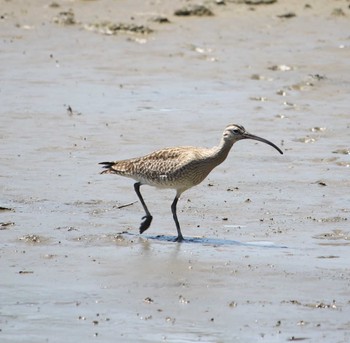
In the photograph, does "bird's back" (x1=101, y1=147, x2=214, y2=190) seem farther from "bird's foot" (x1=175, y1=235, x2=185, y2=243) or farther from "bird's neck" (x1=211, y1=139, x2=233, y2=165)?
"bird's foot" (x1=175, y1=235, x2=185, y2=243)

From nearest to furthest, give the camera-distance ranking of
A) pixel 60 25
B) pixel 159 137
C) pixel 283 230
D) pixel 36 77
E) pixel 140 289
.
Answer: pixel 140 289 → pixel 283 230 → pixel 159 137 → pixel 36 77 → pixel 60 25

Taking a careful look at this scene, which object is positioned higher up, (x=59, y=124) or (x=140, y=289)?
(x=140, y=289)

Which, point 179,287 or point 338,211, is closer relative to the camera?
point 179,287

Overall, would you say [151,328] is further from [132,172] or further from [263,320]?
[132,172]

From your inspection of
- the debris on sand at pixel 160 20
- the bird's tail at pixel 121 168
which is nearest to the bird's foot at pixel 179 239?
the bird's tail at pixel 121 168

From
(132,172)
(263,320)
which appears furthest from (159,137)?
(263,320)

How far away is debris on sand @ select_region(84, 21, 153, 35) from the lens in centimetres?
2038

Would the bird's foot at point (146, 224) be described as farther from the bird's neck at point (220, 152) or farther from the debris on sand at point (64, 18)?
the debris on sand at point (64, 18)

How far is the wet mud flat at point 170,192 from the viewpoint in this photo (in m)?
8.69

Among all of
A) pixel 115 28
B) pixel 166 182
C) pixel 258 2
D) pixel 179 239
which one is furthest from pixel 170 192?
pixel 258 2

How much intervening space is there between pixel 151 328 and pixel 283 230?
3.02 m

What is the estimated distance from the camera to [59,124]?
594 inches

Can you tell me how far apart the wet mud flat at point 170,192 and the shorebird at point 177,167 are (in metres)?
0.35

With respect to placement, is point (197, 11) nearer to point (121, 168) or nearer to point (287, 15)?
point (287, 15)
